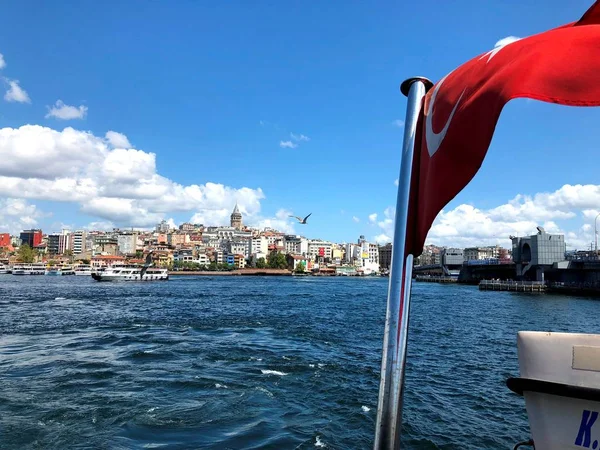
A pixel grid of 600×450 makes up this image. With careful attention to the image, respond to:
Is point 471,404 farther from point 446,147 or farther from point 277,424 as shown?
point 446,147

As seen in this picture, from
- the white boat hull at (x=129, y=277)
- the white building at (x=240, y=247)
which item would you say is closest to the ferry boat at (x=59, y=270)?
the white boat hull at (x=129, y=277)

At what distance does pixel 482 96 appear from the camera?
1750 mm

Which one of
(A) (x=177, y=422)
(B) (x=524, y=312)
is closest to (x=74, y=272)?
(B) (x=524, y=312)

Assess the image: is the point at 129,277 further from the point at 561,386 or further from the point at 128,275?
the point at 561,386

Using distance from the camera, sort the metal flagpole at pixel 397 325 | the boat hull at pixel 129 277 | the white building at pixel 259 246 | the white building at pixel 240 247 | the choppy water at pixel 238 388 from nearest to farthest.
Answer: the metal flagpole at pixel 397 325
the choppy water at pixel 238 388
the boat hull at pixel 129 277
the white building at pixel 240 247
the white building at pixel 259 246

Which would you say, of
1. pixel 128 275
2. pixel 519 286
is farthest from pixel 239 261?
pixel 519 286

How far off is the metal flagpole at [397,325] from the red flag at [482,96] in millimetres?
42

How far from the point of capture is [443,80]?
2260mm

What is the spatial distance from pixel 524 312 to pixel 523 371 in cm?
4139

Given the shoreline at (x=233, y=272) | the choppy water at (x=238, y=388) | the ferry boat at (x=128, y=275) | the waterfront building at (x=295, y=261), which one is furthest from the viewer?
the waterfront building at (x=295, y=261)

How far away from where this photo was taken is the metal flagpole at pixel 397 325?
6.06 ft

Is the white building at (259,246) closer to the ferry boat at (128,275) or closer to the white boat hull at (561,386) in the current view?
the ferry boat at (128,275)

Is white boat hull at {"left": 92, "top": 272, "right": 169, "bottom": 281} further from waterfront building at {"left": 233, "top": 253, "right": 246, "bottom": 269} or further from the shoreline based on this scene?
waterfront building at {"left": 233, "top": 253, "right": 246, "bottom": 269}

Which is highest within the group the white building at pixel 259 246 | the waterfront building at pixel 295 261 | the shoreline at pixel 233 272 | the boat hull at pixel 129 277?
the white building at pixel 259 246
